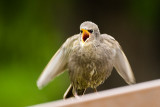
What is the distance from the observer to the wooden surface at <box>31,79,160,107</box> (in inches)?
51.3

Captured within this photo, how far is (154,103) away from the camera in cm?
135

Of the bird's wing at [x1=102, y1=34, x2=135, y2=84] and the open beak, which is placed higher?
the open beak

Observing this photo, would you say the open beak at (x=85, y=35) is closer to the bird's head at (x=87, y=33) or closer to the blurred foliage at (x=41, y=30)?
the bird's head at (x=87, y=33)

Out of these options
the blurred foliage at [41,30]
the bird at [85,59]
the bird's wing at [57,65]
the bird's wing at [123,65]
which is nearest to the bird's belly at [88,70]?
the bird at [85,59]

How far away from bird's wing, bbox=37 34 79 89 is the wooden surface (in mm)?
1846

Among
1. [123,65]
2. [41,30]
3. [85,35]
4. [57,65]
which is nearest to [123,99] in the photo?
[85,35]

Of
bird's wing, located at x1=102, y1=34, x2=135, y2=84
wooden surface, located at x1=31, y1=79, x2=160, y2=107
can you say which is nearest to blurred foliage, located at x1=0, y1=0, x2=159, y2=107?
→ bird's wing, located at x1=102, y1=34, x2=135, y2=84

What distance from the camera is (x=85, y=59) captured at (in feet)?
10.5

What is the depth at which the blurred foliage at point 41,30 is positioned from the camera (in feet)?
17.6

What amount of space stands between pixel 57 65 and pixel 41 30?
2.33 metres

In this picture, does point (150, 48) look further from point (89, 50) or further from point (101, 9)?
point (89, 50)

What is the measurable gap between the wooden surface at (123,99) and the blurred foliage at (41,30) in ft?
12.8

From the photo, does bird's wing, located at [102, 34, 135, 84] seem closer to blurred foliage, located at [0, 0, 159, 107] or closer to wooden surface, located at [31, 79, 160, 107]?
blurred foliage, located at [0, 0, 159, 107]

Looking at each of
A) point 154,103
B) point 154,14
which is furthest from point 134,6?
point 154,103
